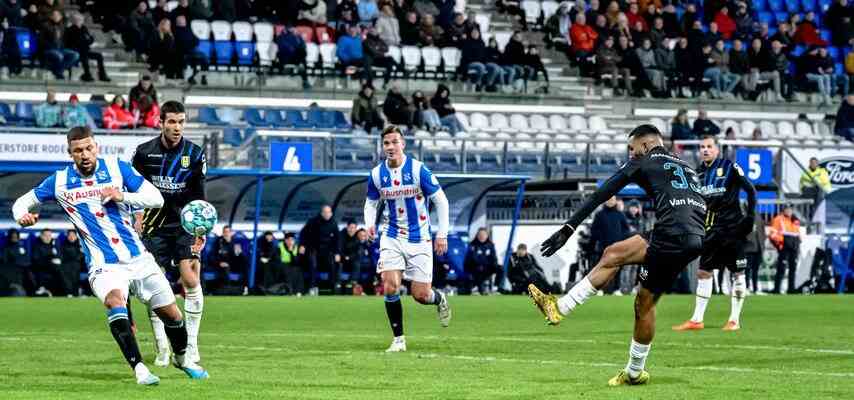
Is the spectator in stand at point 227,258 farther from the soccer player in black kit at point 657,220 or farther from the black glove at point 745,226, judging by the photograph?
the soccer player in black kit at point 657,220

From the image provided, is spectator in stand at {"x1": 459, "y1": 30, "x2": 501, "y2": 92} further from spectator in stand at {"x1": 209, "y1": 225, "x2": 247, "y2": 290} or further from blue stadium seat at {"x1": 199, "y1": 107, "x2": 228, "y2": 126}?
spectator in stand at {"x1": 209, "y1": 225, "x2": 247, "y2": 290}

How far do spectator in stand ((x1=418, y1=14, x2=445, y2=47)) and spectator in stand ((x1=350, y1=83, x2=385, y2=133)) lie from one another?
606 cm

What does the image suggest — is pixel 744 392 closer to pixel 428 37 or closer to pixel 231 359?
pixel 231 359

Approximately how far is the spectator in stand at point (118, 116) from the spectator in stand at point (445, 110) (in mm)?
7790

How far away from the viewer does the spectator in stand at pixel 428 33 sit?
3938cm

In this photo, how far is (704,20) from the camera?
45875 millimetres

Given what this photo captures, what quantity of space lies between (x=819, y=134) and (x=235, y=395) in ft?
108

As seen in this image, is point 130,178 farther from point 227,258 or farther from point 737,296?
point 227,258

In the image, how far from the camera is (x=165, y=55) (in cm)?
3478

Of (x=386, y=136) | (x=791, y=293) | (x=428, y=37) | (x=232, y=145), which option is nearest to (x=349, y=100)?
(x=428, y=37)

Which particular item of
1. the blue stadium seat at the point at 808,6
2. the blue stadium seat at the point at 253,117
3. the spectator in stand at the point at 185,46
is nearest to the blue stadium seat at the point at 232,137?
the blue stadium seat at the point at 253,117

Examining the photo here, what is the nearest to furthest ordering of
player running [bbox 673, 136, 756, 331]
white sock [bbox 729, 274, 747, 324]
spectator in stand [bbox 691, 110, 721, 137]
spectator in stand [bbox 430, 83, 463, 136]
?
player running [bbox 673, 136, 756, 331] → white sock [bbox 729, 274, 747, 324] → spectator in stand [bbox 430, 83, 463, 136] → spectator in stand [bbox 691, 110, 721, 137]

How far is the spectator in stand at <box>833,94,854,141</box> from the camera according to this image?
39531mm

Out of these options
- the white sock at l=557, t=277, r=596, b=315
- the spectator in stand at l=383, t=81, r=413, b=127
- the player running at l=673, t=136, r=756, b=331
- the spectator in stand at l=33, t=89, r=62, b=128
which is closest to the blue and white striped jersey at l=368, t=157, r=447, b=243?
the white sock at l=557, t=277, r=596, b=315
